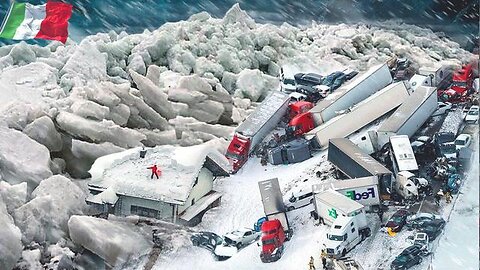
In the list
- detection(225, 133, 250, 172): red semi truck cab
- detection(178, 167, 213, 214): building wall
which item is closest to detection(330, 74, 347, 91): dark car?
detection(225, 133, 250, 172): red semi truck cab

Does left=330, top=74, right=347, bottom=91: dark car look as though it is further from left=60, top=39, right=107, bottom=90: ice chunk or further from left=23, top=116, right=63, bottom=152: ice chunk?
left=23, top=116, right=63, bottom=152: ice chunk

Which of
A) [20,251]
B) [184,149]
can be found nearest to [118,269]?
[20,251]

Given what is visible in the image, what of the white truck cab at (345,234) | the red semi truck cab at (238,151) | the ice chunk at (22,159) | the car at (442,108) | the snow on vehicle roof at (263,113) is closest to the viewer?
the white truck cab at (345,234)

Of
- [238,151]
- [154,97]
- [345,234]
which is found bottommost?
[154,97]

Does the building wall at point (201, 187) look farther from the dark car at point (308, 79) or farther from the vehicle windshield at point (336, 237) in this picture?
the dark car at point (308, 79)

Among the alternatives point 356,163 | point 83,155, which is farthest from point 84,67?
point 356,163

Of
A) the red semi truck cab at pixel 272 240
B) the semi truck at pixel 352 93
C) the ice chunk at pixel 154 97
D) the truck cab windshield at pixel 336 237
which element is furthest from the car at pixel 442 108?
the ice chunk at pixel 154 97

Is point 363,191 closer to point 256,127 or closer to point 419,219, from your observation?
point 419,219
